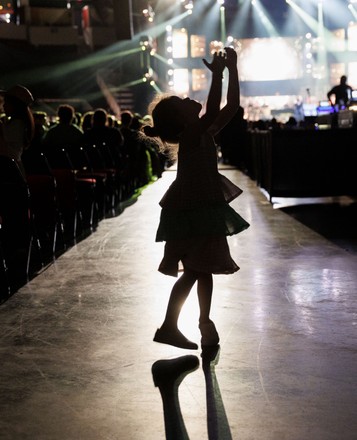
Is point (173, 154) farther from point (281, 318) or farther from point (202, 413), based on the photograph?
point (202, 413)

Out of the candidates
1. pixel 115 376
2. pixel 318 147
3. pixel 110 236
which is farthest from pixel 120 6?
pixel 115 376

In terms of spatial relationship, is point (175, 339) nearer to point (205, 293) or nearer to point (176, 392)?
point (205, 293)

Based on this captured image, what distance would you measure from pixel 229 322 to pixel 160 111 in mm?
1568

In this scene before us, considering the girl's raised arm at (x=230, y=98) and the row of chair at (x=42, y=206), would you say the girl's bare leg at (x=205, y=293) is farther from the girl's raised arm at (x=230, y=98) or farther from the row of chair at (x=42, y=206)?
the row of chair at (x=42, y=206)

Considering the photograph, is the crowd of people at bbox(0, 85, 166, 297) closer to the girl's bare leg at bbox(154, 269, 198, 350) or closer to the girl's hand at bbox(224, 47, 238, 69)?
the girl's hand at bbox(224, 47, 238, 69)

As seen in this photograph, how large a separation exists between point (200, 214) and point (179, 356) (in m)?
0.80

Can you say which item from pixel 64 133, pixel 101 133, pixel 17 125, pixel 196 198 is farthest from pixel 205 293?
pixel 101 133

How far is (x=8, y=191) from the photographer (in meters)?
7.90

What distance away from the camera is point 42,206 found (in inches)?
379

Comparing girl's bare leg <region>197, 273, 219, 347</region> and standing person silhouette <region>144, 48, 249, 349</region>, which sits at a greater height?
standing person silhouette <region>144, 48, 249, 349</region>

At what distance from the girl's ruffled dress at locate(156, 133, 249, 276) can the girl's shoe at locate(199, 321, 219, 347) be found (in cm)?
34

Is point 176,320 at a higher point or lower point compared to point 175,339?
higher

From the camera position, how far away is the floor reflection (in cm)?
377

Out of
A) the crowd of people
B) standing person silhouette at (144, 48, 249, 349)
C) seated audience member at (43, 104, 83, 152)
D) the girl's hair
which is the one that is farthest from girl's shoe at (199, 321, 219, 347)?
seated audience member at (43, 104, 83, 152)
